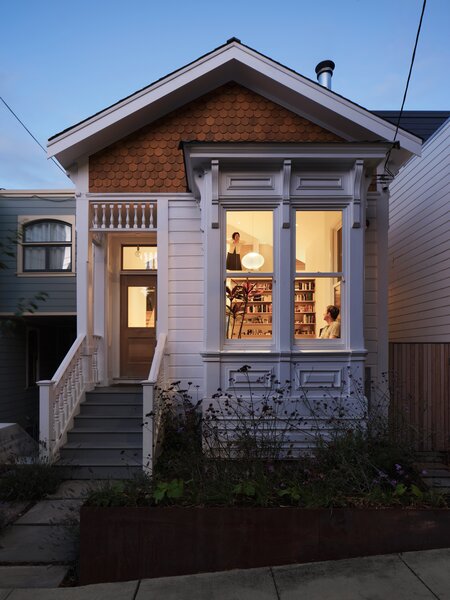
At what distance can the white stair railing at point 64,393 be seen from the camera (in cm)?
603

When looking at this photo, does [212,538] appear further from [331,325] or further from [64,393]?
[64,393]

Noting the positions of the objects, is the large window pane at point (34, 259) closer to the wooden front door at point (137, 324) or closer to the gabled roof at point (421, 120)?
the wooden front door at point (137, 324)

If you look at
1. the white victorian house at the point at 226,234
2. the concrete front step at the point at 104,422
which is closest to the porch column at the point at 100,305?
the white victorian house at the point at 226,234

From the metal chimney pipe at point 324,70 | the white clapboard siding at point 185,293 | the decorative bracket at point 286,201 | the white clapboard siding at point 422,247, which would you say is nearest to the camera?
the decorative bracket at point 286,201

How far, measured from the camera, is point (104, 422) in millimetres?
6734

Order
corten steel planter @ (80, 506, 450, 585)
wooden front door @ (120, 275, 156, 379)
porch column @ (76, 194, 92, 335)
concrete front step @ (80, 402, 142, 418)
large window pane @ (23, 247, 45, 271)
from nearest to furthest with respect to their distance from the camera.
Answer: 1. corten steel planter @ (80, 506, 450, 585)
2. concrete front step @ (80, 402, 142, 418)
3. porch column @ (76, 194, 92, 335)
4. wooden front door @ (120, 275, 156, 379)
5. large window pane @ (23, 247, 45, 271)

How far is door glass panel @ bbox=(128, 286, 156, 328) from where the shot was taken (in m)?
8.42

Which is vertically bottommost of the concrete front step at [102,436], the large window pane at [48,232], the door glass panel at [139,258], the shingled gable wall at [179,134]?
the concrete front step at [102,436]

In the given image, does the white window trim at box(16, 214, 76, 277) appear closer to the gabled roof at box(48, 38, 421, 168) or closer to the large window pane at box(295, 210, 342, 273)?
the gabled roof at box(48, 38, 421, 168)

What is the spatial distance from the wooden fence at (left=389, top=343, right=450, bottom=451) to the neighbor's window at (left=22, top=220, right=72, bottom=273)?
822cm

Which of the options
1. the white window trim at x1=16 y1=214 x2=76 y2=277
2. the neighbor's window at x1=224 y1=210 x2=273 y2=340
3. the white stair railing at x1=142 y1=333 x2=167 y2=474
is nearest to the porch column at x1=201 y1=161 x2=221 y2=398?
the neighbor's window at x1=224 y1=210 x2=273 y2=340

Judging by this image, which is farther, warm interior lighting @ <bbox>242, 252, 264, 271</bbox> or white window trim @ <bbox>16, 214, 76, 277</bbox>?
white window trim @ <bbox>16, 214, 76, 277</bbox>

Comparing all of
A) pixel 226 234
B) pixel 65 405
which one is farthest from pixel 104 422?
pixel 226 234

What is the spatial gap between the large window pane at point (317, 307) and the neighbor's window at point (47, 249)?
7.34m
